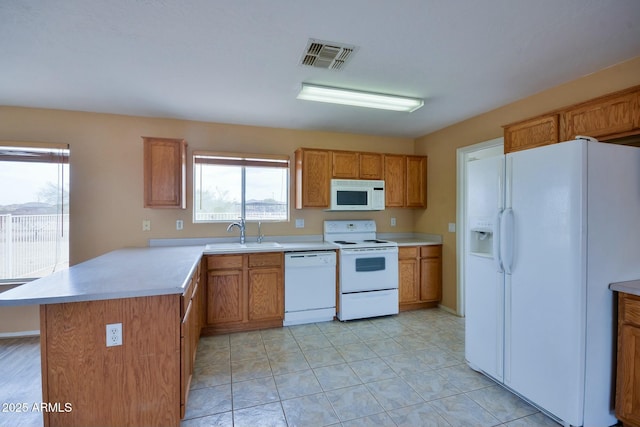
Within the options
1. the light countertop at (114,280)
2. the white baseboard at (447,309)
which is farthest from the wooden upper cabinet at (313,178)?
the white baseboard at (447,309)

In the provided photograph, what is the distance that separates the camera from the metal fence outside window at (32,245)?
3.01 m

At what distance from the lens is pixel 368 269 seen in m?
3.58

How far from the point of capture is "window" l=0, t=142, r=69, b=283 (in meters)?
3.02

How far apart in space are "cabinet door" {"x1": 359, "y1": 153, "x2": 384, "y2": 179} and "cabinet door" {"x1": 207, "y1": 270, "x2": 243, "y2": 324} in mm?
2095

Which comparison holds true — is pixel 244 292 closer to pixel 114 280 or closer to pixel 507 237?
pixel 114 280

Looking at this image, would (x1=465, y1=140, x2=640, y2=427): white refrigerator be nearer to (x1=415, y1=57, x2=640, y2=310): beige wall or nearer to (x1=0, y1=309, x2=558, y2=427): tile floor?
(x1=0, y1=309, x2=558, y2=427): tile floor

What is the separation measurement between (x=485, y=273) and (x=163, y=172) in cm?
336

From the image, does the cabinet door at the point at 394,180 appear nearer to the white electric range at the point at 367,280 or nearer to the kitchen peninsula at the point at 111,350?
the white electric range at the point at 367,280

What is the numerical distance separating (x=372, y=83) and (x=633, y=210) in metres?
2.07

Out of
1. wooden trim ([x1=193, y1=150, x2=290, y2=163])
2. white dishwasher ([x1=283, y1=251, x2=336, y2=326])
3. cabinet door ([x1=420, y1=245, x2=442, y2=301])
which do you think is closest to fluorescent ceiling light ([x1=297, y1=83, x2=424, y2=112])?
wooden trim ([x1=193, y1=150, x2=290, y2=163])

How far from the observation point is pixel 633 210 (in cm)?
188

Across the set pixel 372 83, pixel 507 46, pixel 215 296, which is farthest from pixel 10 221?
pixel 507 46

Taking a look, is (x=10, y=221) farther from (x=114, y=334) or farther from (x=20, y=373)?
(x=114, y=334)

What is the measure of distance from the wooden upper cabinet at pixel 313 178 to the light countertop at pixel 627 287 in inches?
109
